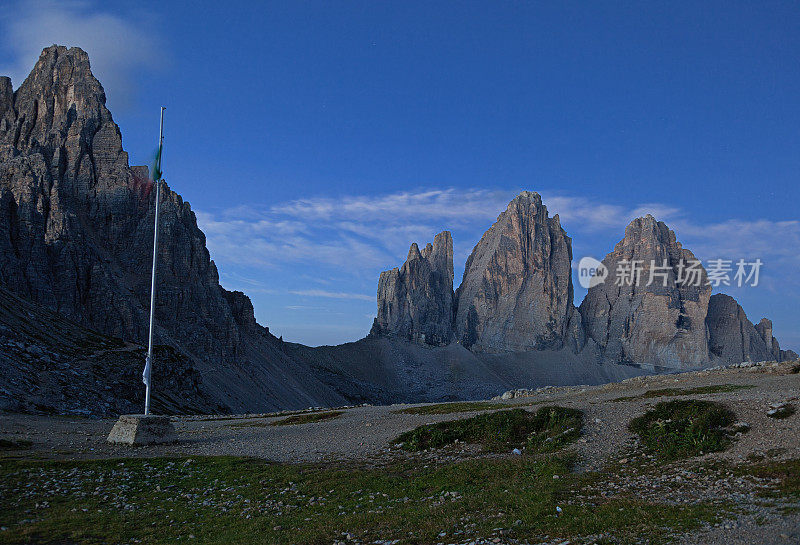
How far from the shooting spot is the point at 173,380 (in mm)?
93875

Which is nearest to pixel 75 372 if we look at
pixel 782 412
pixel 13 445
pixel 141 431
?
pixel 13 445

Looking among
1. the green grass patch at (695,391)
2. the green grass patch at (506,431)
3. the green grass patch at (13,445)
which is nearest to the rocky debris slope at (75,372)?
the green grass patch at (13,445)

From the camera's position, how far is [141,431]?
28078 millimetres

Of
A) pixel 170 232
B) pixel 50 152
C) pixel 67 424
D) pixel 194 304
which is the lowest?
pixel 67 424

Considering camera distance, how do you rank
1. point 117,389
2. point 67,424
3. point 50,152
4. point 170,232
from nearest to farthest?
point 67,424 → point 117,389 → point 50,152 → point 170,232

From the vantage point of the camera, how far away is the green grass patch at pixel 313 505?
13.0m

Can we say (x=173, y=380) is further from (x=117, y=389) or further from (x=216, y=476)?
(x=216, y=476)

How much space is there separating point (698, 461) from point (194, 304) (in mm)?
130129

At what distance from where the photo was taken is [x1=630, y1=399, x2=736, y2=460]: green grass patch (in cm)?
1981

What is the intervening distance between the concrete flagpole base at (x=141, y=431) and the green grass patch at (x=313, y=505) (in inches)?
209

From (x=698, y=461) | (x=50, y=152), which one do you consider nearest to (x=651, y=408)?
(x=698, y=461)

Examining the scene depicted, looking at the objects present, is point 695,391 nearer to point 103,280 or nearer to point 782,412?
point 782,412

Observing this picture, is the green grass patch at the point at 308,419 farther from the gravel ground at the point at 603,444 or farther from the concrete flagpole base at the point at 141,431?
the concrete flagpole base at the point at 141,431

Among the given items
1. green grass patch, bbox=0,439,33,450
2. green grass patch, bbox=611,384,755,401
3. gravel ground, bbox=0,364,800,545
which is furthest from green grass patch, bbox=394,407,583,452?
green grass patch, bbox=0,439,33,450
